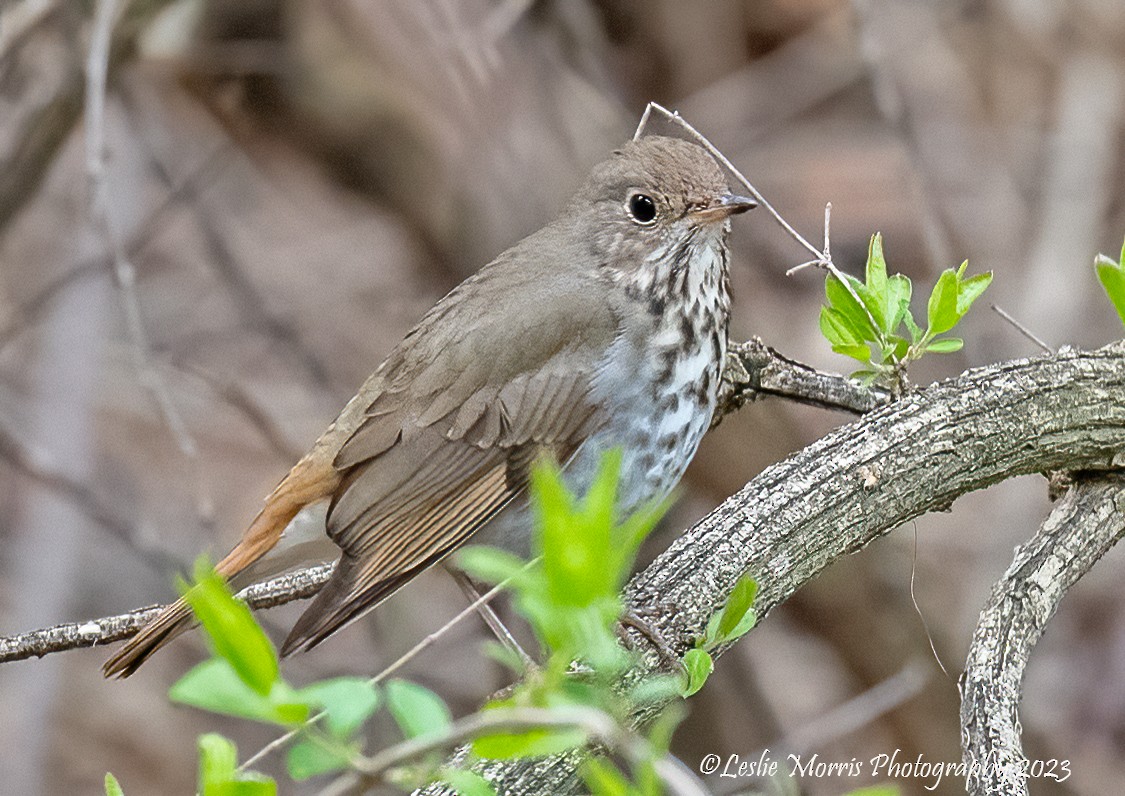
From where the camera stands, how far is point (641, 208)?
3539 mm

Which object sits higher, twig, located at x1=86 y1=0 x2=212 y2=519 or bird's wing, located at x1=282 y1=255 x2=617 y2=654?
twig, located at x1=86 y1=0 x2=212 y2=519

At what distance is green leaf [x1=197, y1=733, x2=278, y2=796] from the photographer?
4.69 ft

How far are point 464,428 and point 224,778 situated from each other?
2.00 meters

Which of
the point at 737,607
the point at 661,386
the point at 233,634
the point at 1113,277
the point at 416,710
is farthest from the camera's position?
the point at 661,386

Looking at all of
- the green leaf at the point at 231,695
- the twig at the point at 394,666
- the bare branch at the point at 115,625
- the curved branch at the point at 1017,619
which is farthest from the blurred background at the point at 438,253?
the green leaf at the point at 231,695

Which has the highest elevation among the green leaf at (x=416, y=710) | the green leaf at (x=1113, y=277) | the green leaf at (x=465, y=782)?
the green leaf at (x=416, y=710)

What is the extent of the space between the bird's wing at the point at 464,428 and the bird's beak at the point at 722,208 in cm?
32

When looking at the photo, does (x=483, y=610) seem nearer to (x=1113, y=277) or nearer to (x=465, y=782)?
(x=1113, y=277)

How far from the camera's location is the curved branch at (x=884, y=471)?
279cm

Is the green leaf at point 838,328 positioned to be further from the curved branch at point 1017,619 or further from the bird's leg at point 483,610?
the bird's leg at point 483,610

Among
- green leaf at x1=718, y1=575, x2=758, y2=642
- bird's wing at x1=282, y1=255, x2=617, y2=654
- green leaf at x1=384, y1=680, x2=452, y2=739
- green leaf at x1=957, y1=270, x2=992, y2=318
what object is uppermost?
bird's wing at x1=282, y1=255, x2=617, y2=654

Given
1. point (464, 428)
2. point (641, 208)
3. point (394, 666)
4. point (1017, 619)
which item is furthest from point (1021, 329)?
point (394, 666)

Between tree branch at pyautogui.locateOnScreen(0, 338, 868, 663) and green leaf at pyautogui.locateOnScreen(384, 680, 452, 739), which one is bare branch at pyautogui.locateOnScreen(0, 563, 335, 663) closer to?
tree branch at pyautogui.locateOnScreen(0, 338, 868, 663)

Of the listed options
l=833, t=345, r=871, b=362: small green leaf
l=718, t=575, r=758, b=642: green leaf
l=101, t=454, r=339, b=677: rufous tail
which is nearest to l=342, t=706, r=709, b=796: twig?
l=718, t=575, r=758, b=642: green leaf
